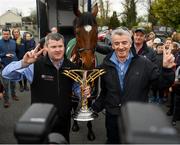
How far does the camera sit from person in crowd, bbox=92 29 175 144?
3.50 metres

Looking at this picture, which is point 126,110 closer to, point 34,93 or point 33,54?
point 33,54

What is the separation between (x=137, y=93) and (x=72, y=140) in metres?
3.14

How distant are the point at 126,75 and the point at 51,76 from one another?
2.45ft

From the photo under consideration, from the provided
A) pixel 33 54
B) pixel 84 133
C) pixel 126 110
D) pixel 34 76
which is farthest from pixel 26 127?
pixel 84 133

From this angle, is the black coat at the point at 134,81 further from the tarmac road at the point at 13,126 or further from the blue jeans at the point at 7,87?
the blue jeans at the point at 7,87

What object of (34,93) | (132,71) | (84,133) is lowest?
(84,133)

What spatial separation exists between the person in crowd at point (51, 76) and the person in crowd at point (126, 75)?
0.44m

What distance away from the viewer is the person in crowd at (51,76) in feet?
12.1

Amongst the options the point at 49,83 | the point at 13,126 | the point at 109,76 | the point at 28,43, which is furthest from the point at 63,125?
the point at 28,43

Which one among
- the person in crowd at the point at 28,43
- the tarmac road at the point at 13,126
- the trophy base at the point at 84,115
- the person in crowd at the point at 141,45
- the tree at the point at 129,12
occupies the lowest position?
the tarmac road at the point at 13,126

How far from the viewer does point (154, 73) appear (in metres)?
3.56

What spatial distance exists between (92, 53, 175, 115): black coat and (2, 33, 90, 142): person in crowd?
1.46 feet

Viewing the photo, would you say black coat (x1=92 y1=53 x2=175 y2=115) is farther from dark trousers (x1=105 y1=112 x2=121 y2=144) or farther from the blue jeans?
the blue jeans

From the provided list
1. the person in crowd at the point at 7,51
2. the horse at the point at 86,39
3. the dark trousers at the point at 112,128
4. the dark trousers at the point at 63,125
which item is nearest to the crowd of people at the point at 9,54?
the person in crowd at the point at 7,51
